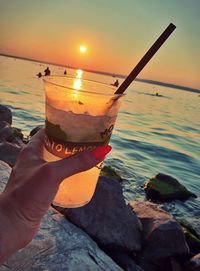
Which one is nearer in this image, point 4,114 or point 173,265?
point 173,265

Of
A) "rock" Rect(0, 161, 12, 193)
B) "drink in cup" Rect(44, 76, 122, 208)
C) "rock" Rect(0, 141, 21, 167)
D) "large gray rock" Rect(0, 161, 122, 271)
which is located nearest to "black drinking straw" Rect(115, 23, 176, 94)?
"drink in cup" Rect(44, 76, 122, 208)

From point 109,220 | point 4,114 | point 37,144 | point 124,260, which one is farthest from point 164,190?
point 37,144

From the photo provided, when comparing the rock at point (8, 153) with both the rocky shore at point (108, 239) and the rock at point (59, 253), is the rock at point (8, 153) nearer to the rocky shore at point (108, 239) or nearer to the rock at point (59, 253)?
the rocky shore at point (108, 239)

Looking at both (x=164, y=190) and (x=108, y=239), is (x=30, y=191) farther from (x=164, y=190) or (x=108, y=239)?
(x=164, y=190)

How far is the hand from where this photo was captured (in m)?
1.93

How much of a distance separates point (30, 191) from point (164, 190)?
8.99 meters

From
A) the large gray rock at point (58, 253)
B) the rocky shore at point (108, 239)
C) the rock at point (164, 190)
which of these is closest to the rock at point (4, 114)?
the rock at point (164, 190)

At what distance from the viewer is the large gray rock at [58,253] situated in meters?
3.49

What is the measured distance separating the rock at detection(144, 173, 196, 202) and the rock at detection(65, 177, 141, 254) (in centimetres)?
420

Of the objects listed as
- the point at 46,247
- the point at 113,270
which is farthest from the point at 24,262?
the point at 113,270

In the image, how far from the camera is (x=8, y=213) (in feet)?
6.75

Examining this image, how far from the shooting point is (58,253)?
12.2ft

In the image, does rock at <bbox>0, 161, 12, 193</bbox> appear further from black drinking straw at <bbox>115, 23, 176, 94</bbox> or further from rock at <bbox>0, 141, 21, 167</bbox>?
black drinking straw at <bbox>115, 23, 176, 94</bbox>

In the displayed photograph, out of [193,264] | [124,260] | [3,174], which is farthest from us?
[193,264]
